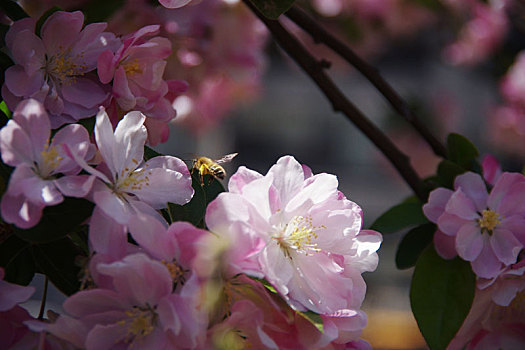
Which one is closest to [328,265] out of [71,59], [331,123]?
[71,59]

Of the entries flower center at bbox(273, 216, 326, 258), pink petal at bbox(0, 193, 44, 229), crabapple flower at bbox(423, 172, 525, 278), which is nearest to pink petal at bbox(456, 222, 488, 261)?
crabapple flower at bbox(423, 172, 525, 278)

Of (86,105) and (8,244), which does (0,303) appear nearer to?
(8,244)

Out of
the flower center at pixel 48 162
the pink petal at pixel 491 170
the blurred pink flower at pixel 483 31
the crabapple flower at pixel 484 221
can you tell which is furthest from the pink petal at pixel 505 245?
the blurred pink flower at pixel 483 31

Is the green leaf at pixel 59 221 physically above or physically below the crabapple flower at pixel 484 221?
below

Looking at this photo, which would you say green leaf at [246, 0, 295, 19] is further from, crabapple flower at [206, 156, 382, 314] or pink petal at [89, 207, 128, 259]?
pink petal at [89, 207, 128, 259]

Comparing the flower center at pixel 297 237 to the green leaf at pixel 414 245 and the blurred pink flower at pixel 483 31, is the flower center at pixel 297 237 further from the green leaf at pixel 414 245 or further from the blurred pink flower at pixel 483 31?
the blurred pink flower at pixel 483 31
